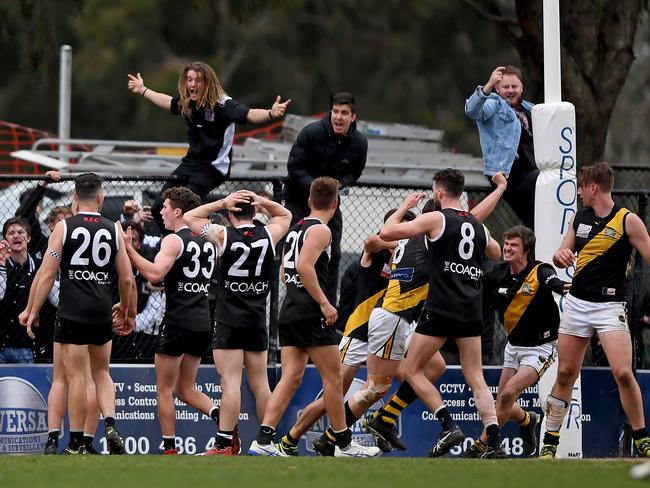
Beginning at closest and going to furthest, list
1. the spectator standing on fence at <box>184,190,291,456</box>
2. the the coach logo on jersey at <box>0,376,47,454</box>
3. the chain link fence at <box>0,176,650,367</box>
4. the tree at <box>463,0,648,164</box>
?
the spectator standing on fence at <box>184,190,291,456</box>
the the coach logo on jersey at <box>0,376,47,454</box>
the chain link fence at <box>0,176,650,367</box>
the tree at <box>463,0,648,164</box>

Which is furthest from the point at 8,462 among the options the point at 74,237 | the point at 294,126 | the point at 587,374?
the point at 294,126

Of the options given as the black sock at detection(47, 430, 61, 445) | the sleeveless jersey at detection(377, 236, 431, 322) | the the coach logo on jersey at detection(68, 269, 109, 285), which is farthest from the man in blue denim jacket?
the black sock at detection(47, 430, 61, 445)

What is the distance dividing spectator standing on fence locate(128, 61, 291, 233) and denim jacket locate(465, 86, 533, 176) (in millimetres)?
2000

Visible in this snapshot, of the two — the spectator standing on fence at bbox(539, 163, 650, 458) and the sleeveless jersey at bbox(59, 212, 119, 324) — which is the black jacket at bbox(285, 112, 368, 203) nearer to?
the sleeveless jersey at bbox(59, 212, 119, 324)

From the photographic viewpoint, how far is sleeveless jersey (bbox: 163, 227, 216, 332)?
39.5ft

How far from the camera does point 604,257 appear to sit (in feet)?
37.6

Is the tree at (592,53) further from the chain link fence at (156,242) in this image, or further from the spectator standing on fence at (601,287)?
the spectator standing on fence at (601,287)

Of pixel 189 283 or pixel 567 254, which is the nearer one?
pixel 567 254

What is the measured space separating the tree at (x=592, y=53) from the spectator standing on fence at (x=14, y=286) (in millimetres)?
5822

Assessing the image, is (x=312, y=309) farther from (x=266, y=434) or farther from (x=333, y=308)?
(x=266, y=434)

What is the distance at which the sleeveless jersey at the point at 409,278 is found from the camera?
12297 millimetres

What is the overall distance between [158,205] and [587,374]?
449 cm

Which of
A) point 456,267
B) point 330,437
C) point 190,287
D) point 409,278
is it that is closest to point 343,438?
point 330,437

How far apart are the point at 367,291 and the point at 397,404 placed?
3.74 feet
